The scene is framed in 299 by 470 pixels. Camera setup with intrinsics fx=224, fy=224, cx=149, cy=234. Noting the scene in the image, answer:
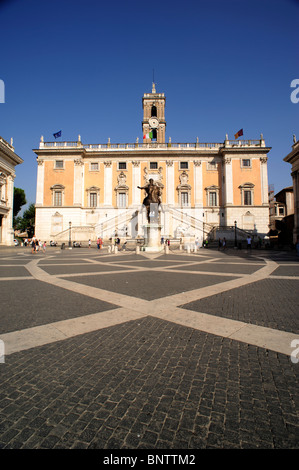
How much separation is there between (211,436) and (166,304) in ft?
11.1

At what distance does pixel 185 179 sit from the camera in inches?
1544

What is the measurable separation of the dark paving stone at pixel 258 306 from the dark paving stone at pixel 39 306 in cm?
222

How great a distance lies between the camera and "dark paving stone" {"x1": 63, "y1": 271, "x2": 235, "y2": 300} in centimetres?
617

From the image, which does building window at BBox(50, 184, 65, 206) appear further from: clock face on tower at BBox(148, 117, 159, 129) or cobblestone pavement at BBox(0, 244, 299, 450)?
cobblestone pavement at BBox(0, 244, 299, 450)

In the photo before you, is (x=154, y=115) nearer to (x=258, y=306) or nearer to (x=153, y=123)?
(x=153, y=123)

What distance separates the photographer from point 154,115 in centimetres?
4922

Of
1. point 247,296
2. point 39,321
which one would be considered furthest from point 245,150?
point 39,321

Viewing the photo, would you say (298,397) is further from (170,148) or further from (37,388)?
(170,148)

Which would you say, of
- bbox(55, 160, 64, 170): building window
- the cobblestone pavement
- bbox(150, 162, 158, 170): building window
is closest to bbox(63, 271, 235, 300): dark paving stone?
the cobblestone pavement

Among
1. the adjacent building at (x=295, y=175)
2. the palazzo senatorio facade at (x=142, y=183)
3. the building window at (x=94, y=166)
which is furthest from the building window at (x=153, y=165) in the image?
the adjacent building at (x=295, y=175)

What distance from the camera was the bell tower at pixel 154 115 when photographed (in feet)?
155

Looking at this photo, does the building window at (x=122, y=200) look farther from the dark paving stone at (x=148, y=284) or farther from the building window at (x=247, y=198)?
the dark paving stone at (x=148, y=284)

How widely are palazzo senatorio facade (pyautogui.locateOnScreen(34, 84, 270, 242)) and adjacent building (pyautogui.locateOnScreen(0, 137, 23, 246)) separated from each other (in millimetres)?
4945
